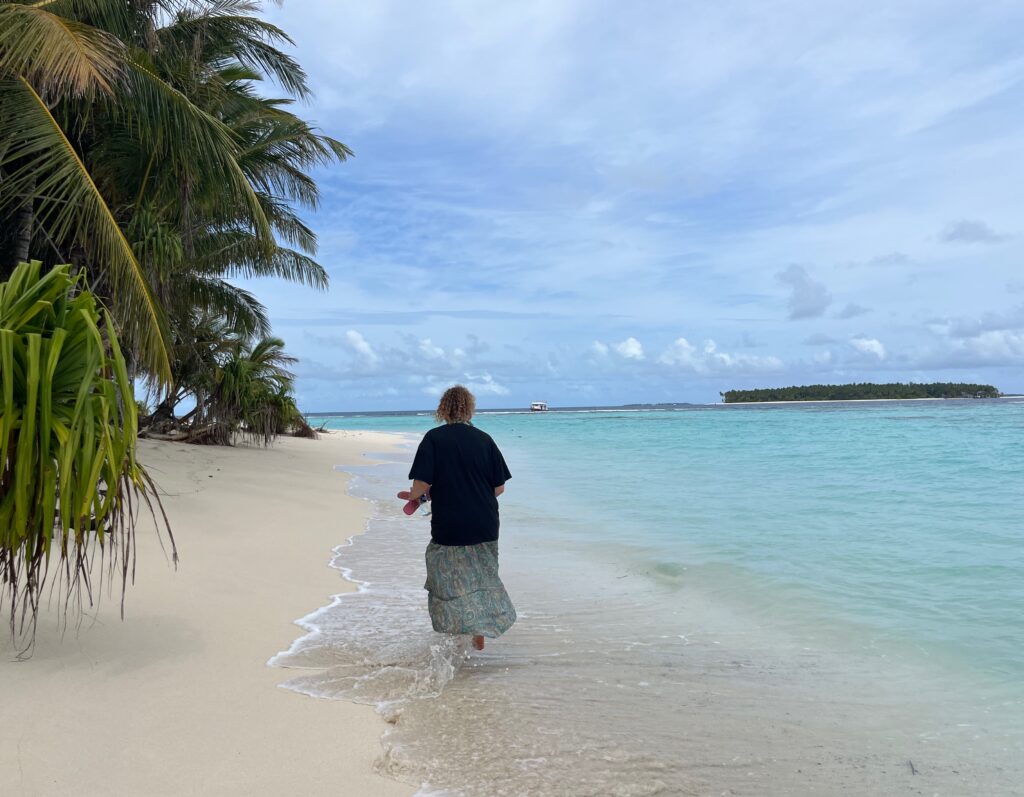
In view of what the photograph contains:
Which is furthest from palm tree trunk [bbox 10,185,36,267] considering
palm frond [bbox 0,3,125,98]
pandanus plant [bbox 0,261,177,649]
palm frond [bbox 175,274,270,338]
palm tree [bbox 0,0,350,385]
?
pandanus plant [bbox 0,261,177,649]

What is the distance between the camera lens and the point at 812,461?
19.6m

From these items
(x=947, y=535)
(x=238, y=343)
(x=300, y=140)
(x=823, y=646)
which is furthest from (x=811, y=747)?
(x=238, y=343)

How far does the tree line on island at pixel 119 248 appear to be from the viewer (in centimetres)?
332

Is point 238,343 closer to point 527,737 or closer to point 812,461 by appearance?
point 812,461

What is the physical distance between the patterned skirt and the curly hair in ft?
2.50

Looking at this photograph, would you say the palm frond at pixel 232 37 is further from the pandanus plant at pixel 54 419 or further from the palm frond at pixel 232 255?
the pandanus plant at pixel 54 419

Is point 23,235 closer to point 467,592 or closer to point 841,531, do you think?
point 467,592

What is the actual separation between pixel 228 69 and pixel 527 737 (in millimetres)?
15354

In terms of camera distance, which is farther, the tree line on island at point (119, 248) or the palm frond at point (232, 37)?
the palm frond at point (232, 37)

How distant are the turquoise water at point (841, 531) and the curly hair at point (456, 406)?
305 centimetres

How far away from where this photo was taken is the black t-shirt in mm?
4371

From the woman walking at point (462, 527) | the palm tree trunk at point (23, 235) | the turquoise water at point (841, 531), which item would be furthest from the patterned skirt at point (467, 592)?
the palm tree trunk at point (23, 235)

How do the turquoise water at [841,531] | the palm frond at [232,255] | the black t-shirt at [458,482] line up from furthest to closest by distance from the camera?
the palm frond at [232,255] → the turquoise water at [841,531] → the black t-shirt at [458,482]

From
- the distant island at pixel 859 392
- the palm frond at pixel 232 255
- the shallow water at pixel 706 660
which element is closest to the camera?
the shallow water at pixel 706 660
